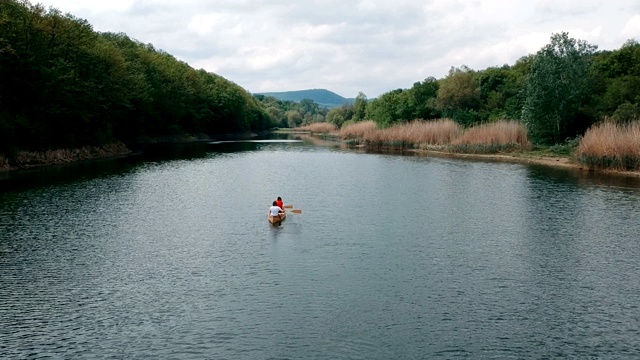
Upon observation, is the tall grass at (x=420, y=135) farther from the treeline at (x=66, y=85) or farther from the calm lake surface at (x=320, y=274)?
the calm lake surface at (x=320, y=274)

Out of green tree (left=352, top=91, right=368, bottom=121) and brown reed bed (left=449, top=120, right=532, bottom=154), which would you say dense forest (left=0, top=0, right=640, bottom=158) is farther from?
green tree (left=352, top=91, right=368, bottom=121)

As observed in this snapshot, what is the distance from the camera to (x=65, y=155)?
61.7 metres

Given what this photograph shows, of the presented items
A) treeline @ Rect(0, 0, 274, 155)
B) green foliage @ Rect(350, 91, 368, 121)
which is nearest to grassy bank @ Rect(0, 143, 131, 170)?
treeline @ Rect(0, 0, 274, 155)

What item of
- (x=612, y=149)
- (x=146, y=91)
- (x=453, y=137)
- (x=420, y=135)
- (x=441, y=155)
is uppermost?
(x=146, y=91)

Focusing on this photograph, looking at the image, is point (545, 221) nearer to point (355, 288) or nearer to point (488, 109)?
point (355, 288)

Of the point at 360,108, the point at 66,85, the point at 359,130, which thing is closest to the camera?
the point at 66,85

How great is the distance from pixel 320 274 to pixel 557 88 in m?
63.1

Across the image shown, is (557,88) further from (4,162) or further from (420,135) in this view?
(4,162)

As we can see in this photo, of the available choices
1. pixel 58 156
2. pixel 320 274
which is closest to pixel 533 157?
pixel 320 274

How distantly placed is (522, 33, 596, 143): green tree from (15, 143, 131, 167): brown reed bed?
57.8 meters

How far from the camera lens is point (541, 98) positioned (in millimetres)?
73062

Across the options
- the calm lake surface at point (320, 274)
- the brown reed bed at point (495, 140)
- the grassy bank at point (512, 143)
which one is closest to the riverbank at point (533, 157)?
the grassy bank at point (512, 143)

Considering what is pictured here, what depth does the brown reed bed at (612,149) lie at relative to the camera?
165 ft

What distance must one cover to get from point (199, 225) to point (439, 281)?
1457cm
